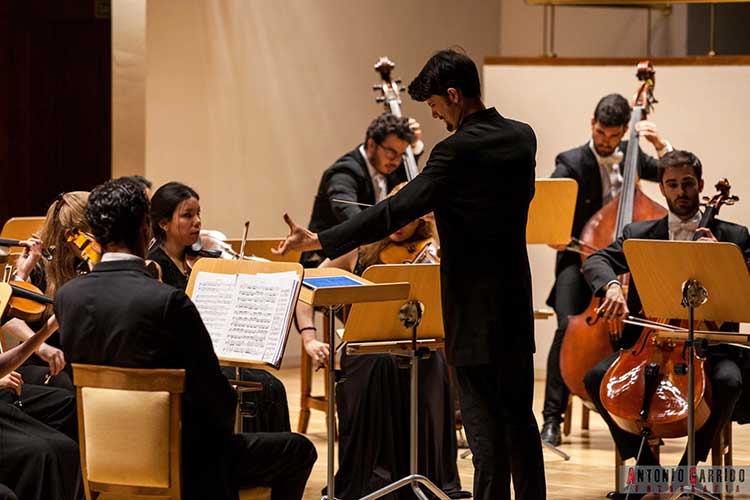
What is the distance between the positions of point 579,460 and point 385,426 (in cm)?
104

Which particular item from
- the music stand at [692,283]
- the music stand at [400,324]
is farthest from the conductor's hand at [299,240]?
the music stand at [692,283]

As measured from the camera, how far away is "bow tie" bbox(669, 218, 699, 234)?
4.34 m

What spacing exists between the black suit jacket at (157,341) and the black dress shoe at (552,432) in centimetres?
250

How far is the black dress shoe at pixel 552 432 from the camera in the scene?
17.1 feet

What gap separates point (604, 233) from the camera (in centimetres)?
504

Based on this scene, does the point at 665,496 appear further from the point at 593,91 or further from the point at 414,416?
the point at 593,91

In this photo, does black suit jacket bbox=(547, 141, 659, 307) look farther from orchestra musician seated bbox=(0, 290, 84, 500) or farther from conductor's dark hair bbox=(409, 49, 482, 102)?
orchestra musician seated bbox=(0, 290, 84, 500)

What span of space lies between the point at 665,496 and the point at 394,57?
3.95 meters

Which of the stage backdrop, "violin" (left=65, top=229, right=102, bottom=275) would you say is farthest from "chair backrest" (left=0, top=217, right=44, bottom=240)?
the stage backdrop

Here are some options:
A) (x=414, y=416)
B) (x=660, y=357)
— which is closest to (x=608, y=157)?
(x=660, y=357)

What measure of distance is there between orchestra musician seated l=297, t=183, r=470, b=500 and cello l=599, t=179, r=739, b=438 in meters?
0.62

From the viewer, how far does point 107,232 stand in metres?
2.96

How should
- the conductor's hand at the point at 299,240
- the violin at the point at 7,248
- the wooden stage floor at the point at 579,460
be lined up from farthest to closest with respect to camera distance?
the wooden stage floor at the point at 579,460
the violin at the point at 7,248
the conductor's hand at the point at 299,240

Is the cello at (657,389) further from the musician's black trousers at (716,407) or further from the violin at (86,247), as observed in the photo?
the violin at (86,247)
